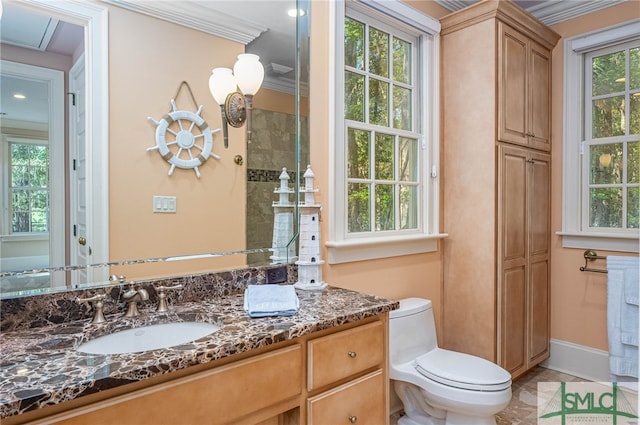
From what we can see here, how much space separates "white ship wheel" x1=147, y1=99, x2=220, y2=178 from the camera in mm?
1515

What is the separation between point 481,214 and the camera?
239 centimetres

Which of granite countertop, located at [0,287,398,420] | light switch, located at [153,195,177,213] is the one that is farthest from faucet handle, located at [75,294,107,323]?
light switch, located at [153,195,177,213]

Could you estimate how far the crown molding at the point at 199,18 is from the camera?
1.49 meters

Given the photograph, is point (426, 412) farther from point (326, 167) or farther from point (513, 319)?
point (326, 167)

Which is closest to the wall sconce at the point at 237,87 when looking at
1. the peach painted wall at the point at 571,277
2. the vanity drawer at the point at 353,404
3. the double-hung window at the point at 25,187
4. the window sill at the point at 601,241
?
the double-hung window at the point at 25,187

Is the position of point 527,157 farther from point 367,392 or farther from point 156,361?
point 156,361

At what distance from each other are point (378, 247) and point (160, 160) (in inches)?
49.4

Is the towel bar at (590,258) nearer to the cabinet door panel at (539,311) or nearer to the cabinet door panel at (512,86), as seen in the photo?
the cabinet door panel at (539,311)

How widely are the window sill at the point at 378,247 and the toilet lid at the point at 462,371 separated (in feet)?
1.97

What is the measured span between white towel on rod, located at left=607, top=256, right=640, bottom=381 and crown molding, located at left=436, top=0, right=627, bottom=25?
68.7 inches

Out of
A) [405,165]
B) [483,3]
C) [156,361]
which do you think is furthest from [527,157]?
[156,361]

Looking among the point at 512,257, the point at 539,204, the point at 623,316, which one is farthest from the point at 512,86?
the point at 623,316

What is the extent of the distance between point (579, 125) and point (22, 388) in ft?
11.1

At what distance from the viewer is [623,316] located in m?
2.41
